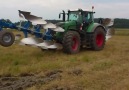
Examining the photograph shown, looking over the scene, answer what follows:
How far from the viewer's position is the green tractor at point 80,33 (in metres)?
14.1

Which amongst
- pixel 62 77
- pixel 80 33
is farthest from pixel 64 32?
pixel 62 77

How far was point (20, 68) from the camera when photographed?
32.9 feet

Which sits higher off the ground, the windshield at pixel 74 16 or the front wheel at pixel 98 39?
the windshield at pixel 74 16

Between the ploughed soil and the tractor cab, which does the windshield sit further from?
the ploughed soil

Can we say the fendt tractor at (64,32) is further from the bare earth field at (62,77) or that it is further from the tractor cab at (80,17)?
the bare earth field at (62,77)

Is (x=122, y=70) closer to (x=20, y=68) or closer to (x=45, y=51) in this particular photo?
(x=20, y=68)

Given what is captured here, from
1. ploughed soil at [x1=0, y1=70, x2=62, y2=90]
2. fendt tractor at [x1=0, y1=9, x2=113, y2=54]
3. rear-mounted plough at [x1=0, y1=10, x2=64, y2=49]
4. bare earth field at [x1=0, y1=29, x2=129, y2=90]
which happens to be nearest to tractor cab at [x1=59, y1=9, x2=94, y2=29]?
fendt tractor at [x1=0, y1=9, x2=113, y2=54]

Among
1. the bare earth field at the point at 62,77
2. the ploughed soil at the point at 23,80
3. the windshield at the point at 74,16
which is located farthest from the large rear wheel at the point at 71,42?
the ploughed soil at the point at 23,80

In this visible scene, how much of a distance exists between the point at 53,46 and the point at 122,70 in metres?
4.96

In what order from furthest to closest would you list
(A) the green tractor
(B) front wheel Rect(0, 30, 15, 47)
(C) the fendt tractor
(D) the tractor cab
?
1. (D) the tractor cab
2. (A) the green tractor
3. (C) the fendt tractor
4. (B) front wheel Rect(0, 30, 15, 47)

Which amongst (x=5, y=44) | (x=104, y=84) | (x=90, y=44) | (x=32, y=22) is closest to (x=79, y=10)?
(x=90, y=44)

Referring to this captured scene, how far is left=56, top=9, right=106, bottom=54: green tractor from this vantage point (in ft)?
46.3

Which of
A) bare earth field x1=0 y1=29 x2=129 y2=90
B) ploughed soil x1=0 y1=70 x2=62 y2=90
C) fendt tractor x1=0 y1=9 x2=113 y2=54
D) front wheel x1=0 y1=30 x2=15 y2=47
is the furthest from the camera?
fendt tractor x1=0 y1=9 x2=113 y2=54

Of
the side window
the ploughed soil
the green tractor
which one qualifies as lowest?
the ploughed soil
